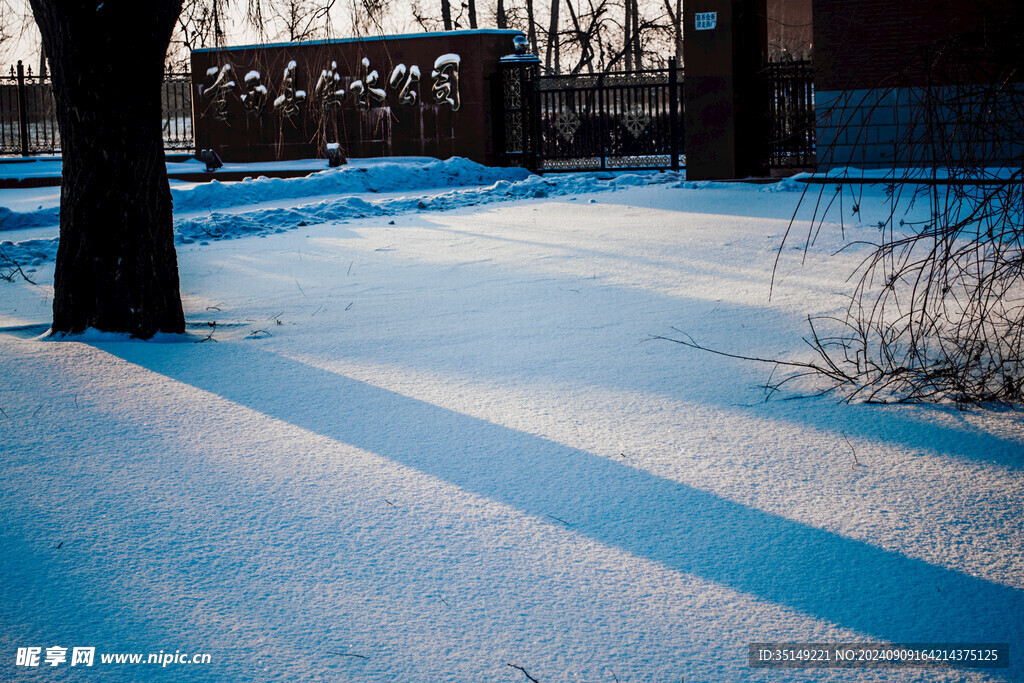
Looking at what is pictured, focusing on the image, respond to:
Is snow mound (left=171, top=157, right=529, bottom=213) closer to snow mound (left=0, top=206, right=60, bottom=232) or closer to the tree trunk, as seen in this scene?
snow mound (left=0, top=206, right=60, bottom=232)

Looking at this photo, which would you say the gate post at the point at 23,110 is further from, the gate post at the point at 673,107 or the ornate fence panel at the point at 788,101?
the ornate fence panel at the point at 788,101

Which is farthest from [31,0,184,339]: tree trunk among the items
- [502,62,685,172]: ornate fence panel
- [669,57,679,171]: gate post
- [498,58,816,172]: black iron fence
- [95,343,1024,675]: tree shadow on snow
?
[502,62,685,172]: ornate fence panel

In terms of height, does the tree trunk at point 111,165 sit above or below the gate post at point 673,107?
below

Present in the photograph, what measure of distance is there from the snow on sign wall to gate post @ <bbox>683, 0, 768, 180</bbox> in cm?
635

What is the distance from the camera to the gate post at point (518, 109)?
1783 centimetres

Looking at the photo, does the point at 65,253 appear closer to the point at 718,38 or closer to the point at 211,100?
the point at 718,38

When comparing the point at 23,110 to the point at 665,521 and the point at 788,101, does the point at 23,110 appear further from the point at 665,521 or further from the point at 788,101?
the point at 665,521

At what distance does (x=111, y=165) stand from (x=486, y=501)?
9.71 feet

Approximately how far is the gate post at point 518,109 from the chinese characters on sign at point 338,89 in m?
1.09

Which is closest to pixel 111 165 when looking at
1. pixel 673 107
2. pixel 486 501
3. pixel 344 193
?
pixel 486 501

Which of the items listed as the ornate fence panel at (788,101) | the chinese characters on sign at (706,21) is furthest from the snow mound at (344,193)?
the chinese characters on sign at (706,21)

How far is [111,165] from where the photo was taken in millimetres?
4168

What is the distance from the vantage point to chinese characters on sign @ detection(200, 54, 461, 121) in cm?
1862

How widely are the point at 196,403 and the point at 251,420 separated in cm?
37
